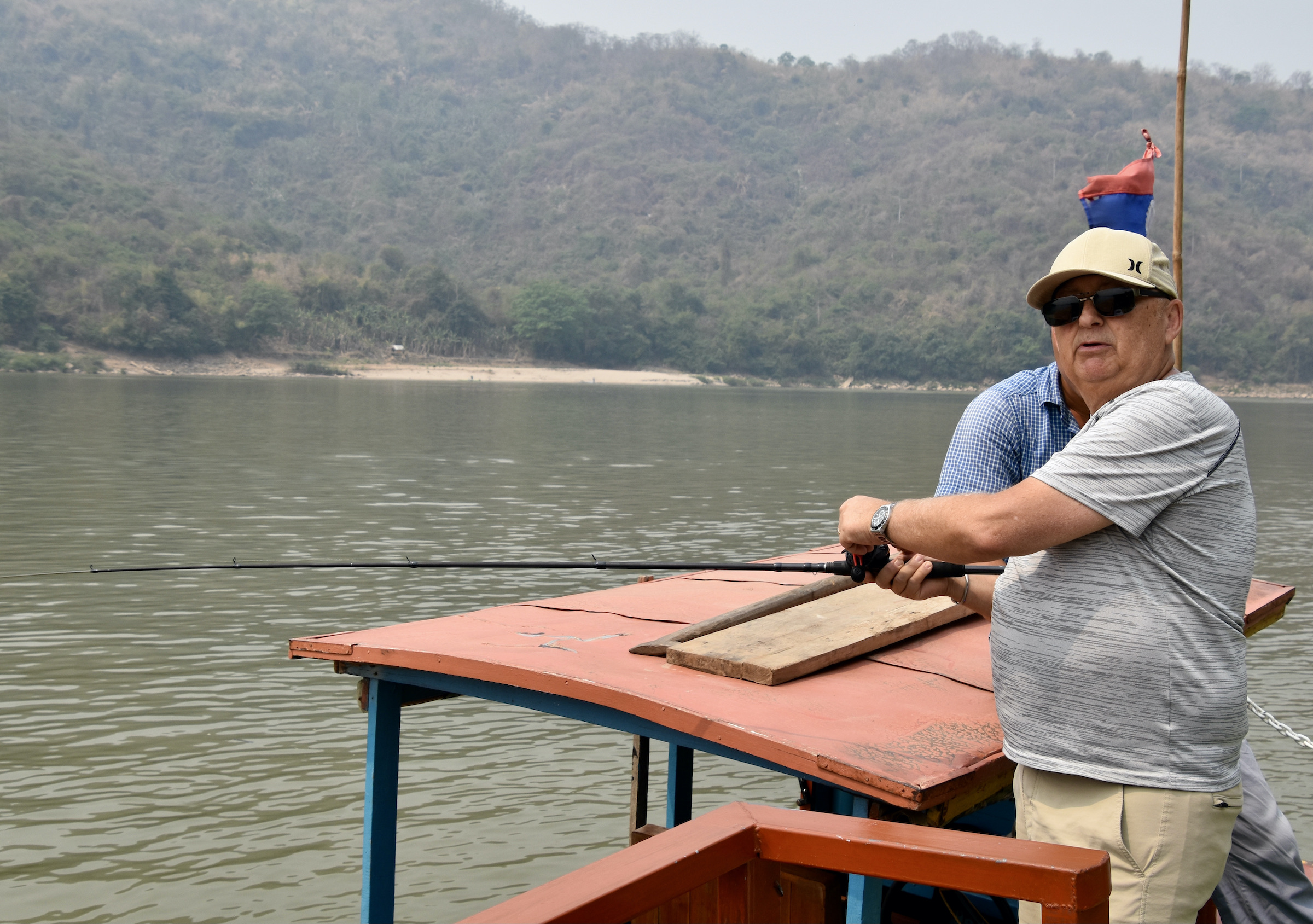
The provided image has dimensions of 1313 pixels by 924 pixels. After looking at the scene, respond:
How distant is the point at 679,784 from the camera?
183 inches

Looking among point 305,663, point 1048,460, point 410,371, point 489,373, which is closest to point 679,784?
point 1048,460

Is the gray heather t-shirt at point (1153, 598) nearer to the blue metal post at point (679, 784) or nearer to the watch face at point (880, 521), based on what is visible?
the watch face at point (880, 521)

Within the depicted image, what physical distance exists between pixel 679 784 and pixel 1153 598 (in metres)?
2.75

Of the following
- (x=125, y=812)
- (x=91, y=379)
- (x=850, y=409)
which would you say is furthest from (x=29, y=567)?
(x=91, y=379)

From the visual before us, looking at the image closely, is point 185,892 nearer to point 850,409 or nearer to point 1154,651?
point 1154,651

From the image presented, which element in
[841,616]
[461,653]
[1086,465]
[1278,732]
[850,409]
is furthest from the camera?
[850,409]

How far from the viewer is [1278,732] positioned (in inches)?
346

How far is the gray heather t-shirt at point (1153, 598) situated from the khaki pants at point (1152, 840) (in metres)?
0.04

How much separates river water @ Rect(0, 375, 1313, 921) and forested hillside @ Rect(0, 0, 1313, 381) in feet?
235

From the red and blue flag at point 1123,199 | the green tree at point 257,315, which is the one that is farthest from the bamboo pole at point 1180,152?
the green tree at point 257,315

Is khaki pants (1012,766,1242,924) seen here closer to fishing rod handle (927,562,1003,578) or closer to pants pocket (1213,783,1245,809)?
pants pocket (1213,783,1245,809)

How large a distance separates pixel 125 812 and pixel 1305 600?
41.0ft

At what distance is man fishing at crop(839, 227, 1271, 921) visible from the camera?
2203 mm

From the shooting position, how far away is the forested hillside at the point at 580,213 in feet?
346
